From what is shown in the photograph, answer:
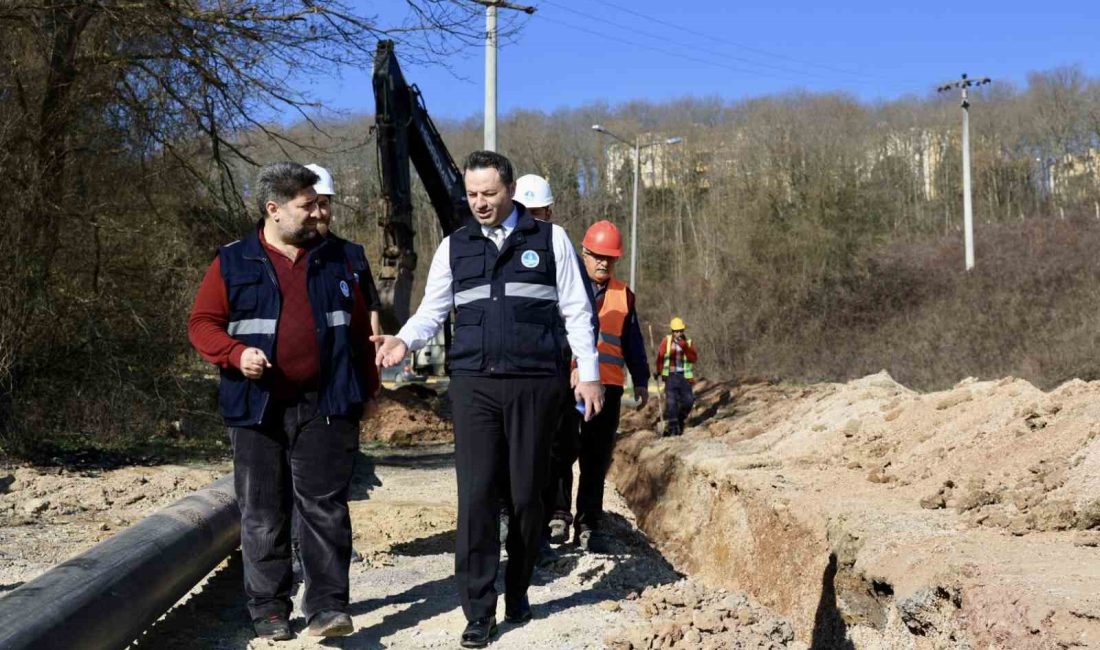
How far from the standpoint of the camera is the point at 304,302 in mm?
4961

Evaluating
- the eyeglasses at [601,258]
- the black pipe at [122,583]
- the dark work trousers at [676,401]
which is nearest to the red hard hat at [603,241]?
the eyeglasses at [601,258]

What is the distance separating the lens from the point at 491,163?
5062mm

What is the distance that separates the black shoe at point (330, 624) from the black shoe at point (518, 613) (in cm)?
76

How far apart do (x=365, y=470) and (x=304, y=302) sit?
22.5 feet

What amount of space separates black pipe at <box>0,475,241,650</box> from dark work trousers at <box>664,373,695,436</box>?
855 centimetres

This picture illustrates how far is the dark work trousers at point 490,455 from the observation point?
500cm

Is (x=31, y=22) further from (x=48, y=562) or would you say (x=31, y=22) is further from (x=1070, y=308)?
(x=1070, y=308)

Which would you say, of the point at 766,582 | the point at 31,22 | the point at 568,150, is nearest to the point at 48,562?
the point at 766,582

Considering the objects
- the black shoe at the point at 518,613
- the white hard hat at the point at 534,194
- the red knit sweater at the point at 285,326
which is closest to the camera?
the red knit sweater at the point at 285,326

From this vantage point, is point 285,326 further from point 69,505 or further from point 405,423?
point 405,423

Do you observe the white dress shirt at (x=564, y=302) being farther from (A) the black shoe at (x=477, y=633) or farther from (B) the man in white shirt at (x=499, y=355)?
(A) the black shoe at (x=477, y=633)

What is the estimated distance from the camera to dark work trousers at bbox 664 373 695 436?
47.7 ft

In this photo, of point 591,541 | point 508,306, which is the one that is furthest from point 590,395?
point 591,541

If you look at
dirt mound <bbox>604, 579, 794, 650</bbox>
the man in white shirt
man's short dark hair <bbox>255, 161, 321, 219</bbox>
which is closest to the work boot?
dirt mound <bbox>604, 579, 794, 650</bbox>
